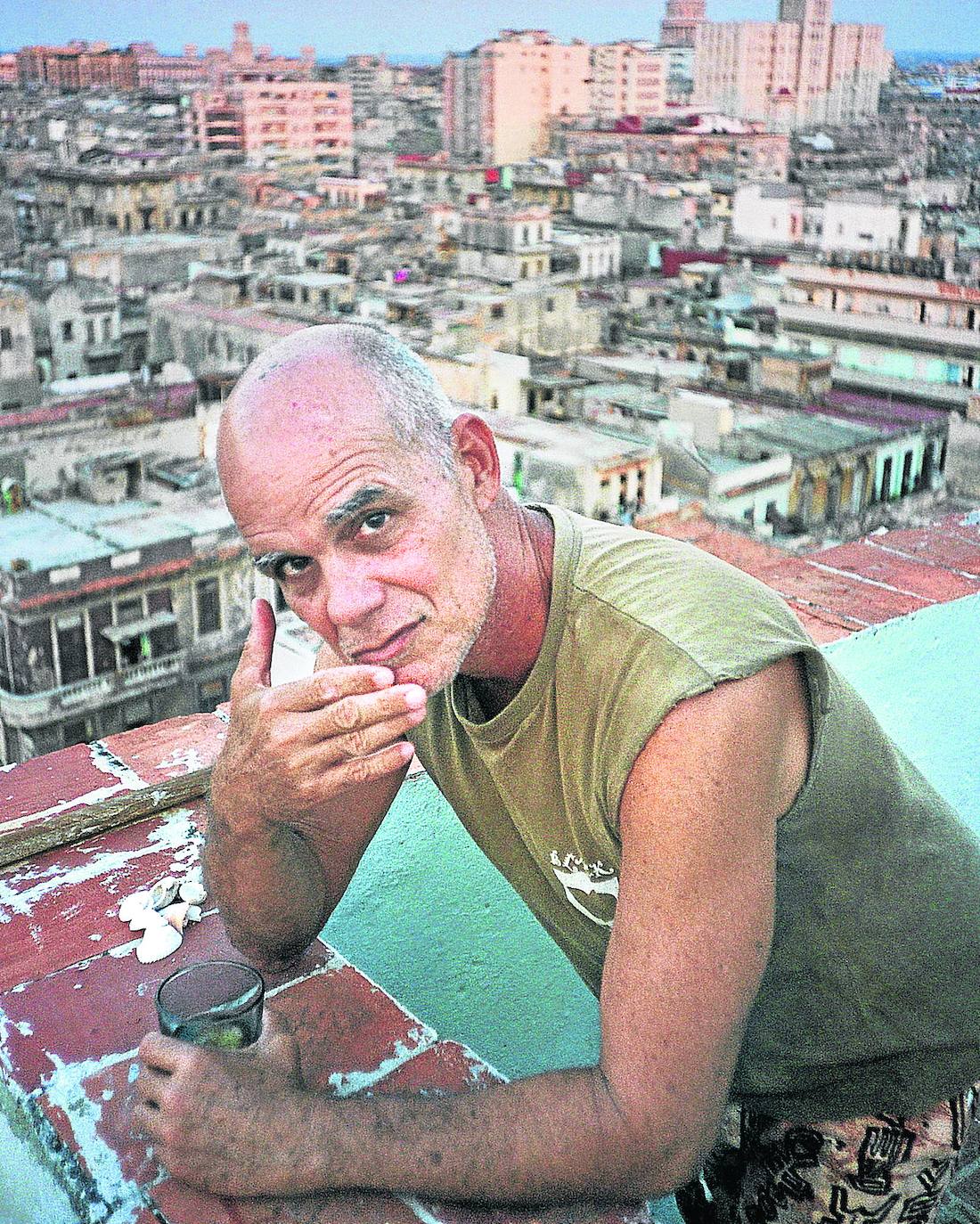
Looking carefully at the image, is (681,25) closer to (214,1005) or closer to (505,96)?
(505,96)

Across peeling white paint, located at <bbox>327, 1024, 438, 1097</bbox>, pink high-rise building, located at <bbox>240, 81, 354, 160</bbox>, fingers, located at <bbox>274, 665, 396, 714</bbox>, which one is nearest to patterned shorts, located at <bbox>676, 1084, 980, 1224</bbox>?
peeling white paint, located at <bbox>327, 1024, 438, 1097</bbox>

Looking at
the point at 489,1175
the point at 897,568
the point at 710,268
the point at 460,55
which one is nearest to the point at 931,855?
the point at 489,1175

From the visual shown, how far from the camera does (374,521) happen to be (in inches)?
55.9

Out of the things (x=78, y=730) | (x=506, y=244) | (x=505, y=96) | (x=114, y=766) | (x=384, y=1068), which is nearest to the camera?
(x=384, y=1068)

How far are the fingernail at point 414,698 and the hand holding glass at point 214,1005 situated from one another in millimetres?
355

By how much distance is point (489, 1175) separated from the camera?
127cm

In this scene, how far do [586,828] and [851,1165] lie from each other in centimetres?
56

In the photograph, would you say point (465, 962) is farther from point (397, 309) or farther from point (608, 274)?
point (608, 274)

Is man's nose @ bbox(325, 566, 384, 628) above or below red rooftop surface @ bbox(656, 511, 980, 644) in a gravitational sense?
above

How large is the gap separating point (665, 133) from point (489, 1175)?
61.9 meters

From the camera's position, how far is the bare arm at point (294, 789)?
1.39 meters

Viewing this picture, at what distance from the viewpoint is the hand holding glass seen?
140 centimetres

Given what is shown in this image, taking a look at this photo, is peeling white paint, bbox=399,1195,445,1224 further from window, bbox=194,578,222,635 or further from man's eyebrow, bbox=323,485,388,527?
window, bbox=194,578,222,635

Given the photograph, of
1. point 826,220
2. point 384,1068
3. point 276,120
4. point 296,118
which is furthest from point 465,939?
point 296,118
